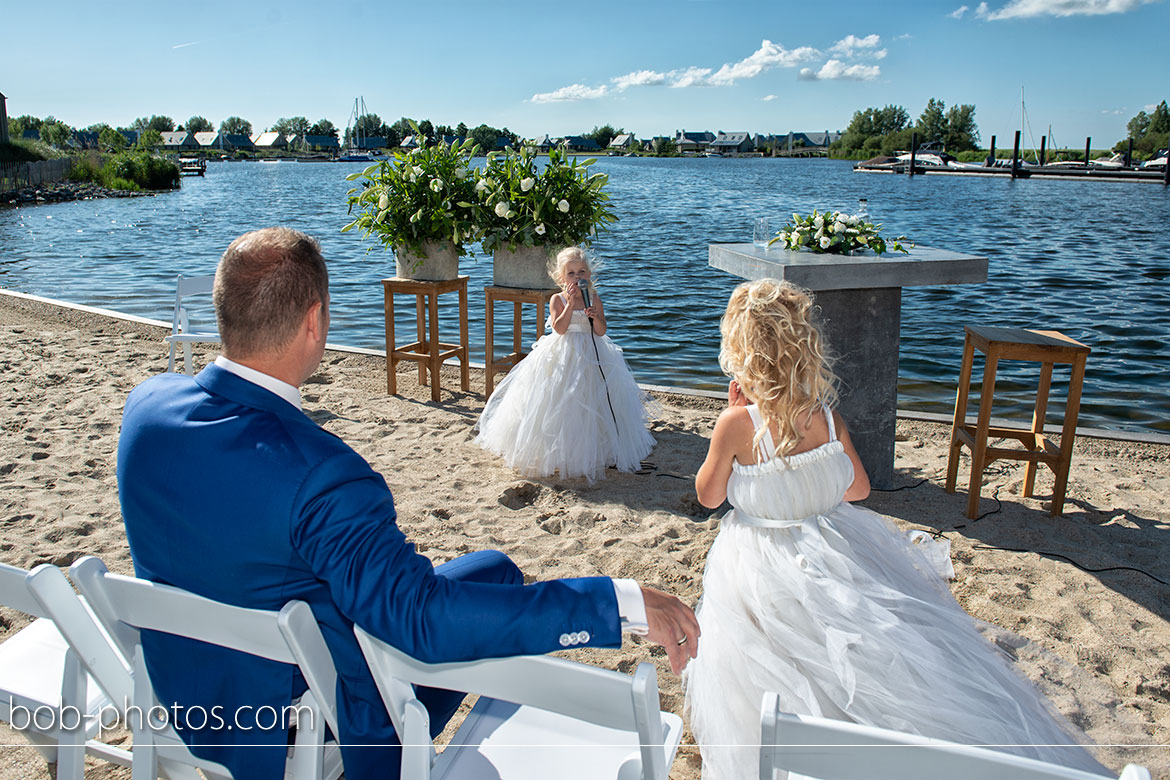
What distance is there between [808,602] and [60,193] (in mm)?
52335

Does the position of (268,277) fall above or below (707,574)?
above

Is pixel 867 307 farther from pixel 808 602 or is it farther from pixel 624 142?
pixel 624 142

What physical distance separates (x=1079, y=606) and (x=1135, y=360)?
8.13 m

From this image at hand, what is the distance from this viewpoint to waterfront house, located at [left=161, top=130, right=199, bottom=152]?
130375mm

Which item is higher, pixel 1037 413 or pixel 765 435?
pixel 765 435

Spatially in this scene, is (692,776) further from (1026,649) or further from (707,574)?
(1026,649)

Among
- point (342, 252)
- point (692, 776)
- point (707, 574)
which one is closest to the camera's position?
point (692, 776)

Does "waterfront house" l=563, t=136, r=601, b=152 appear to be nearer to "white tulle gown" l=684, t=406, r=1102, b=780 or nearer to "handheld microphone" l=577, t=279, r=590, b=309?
"handheld microphone" l=577, t=279, r=590, b=309

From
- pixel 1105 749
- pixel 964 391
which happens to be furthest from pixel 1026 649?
pixel 964 391

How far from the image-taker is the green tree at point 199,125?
147 metres

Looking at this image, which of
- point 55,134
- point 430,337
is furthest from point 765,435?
point 55,134

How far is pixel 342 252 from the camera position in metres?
22.6

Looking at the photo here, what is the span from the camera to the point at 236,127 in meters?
151

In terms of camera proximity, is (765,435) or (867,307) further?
(867,307)
